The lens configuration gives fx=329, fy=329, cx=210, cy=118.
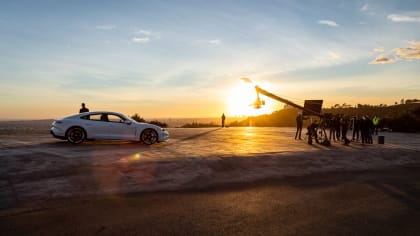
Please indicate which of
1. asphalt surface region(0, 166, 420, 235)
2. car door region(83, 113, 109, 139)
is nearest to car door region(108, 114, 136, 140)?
car door region(83, 113, 109, 139)

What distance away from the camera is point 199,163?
10.6 meters

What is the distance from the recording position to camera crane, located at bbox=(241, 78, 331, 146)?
18344 millimetres

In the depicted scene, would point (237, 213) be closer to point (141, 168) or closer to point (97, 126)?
point (141, 168)

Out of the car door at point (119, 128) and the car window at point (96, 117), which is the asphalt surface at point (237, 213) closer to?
Result: the car door at point (119, 128)

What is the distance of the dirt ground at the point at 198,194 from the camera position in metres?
5.39

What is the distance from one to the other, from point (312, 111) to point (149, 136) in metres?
10.6

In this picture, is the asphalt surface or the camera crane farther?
the camera crane

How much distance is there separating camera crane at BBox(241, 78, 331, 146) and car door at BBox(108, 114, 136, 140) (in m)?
9.67

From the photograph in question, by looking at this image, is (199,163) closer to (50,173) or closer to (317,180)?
(317,180)

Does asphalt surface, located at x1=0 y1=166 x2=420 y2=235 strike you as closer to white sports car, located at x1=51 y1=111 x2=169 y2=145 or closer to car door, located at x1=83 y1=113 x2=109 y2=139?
white sports car, located at x1=51 y1=111 x2=169 y2=145

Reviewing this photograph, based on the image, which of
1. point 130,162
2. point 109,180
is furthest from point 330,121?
point 109,180

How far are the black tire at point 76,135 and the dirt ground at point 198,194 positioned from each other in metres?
2.21

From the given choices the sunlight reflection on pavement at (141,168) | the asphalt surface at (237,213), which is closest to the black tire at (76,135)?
the sunlight reflection on pavement at (141,168)

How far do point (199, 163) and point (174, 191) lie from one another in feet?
9.66
